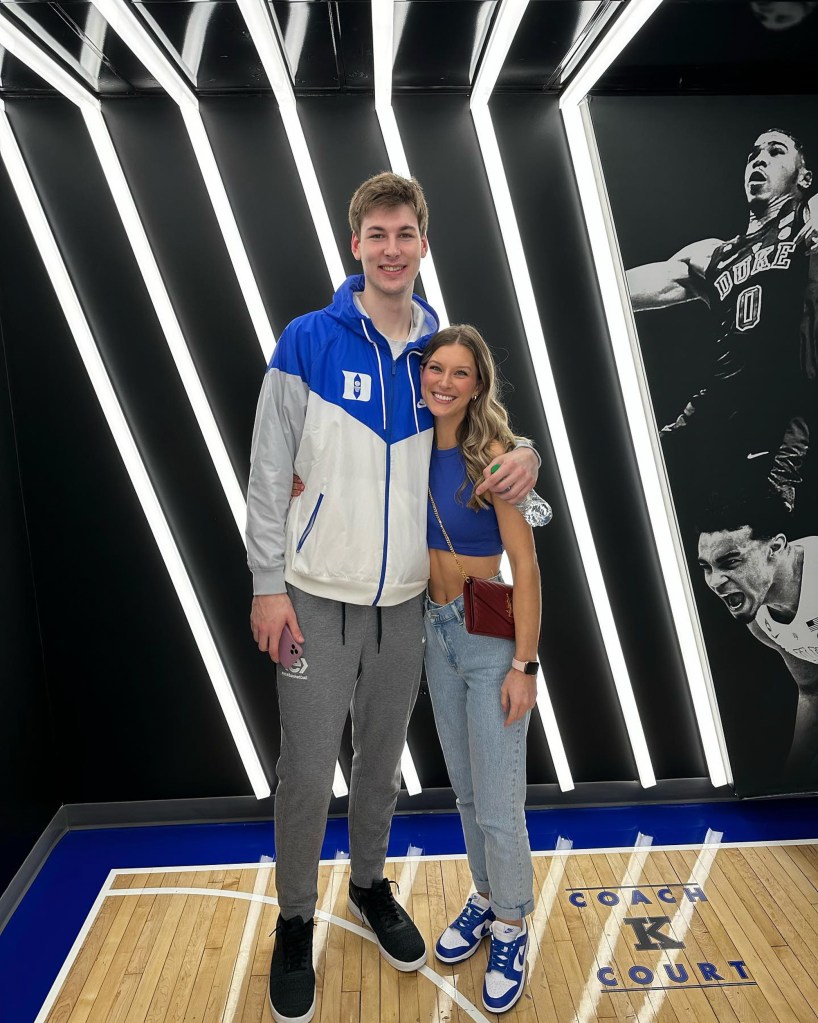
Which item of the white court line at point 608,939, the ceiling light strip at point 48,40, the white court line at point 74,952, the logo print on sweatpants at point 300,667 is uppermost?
the ceiling light strip at point 48,40

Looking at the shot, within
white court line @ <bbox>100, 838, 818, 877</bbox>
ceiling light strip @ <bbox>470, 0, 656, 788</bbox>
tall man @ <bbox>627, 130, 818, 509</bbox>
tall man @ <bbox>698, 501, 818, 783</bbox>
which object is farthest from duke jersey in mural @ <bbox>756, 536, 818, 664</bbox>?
white court line @ <bbox>100, 838, 818, 877</bbox>

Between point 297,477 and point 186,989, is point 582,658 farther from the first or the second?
point 186,989

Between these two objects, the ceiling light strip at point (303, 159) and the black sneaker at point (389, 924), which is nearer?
the black sneaker at point (389, 924)

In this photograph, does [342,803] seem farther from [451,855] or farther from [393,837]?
[451,855]

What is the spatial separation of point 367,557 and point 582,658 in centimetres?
133

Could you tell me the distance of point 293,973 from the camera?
7.14 ft

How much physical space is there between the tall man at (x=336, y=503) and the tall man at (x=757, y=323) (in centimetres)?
106

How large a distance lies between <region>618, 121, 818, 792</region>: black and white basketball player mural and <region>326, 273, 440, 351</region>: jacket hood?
928 mm

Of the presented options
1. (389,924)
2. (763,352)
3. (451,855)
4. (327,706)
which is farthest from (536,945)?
(763,352)

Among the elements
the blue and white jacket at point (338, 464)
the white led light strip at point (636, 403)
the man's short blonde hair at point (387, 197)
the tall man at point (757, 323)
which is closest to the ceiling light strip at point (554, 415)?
the white led light strip at point (636, 403)

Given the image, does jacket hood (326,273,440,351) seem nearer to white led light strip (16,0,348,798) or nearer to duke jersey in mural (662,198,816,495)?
white led light strip (16,0,348,798)

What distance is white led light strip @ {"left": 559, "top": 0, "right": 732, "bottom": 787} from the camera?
110 inches

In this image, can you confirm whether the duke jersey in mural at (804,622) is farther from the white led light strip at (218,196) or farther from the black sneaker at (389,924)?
the white led light strip at (218,196)

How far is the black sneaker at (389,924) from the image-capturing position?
230 centimetres
